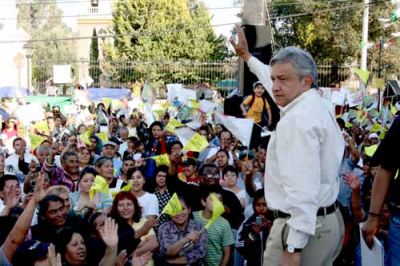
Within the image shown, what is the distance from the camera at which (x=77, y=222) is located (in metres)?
5.42

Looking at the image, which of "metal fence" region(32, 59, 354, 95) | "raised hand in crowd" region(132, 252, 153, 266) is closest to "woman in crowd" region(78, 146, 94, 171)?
"raised hand in crowd" region(132, 252, 153, 266)

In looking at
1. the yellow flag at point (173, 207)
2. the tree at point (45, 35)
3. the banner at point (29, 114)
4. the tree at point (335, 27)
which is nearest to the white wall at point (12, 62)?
the tree at point (45, 35)

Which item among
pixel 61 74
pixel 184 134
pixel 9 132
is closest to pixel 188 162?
pixel 184 134

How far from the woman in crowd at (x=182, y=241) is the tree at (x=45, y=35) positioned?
121 feet

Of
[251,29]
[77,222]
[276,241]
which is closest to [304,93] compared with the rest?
[276,241]

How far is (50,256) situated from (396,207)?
219cm

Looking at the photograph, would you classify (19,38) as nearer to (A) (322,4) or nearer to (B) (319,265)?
(A) (322,4)

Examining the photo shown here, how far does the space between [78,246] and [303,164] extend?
7.50 ft

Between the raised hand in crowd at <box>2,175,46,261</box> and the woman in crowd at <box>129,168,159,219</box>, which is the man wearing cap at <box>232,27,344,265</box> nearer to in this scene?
the raised hand in crowd at <box>2,175,46,261</box>

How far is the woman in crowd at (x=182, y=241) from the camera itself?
5.80m

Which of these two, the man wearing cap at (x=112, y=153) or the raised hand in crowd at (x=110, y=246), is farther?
the man wearing cap at (x=112, y=153)

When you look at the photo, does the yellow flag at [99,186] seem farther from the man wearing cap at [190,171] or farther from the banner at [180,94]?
the banner at [180,94]

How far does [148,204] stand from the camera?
649cm

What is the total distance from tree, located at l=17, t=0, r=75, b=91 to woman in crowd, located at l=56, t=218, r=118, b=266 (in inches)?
1487
